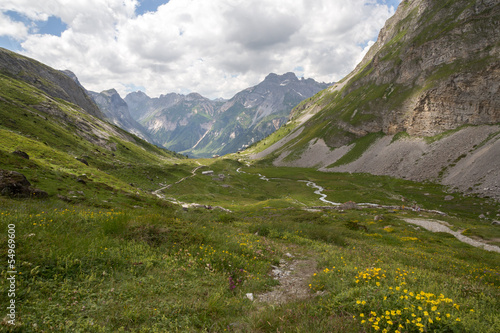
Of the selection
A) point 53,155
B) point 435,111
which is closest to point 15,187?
point 53,155

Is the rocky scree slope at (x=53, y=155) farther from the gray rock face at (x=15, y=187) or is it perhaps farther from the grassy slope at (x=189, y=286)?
the grassy slope at (x=189, y=286)

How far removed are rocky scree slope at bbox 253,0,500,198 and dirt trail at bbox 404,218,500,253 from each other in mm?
30939

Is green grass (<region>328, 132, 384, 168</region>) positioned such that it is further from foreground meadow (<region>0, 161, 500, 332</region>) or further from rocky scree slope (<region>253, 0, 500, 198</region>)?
foreground meadow (<region>0, 161, 500, 332</region>)

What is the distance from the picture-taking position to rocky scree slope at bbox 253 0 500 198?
80250 millimetres

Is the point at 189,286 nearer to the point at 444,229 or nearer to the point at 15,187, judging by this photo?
the point at 15,187

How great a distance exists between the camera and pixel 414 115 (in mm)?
113312

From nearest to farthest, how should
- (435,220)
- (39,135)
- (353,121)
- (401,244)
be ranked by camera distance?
(401,244) < (435,220) < (39,135) < (353,121)

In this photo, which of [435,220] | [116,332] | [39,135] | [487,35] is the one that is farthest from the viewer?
[487,35]

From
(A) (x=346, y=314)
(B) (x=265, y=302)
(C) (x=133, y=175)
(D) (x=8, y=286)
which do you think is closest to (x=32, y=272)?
(D) (x=8, y=286)

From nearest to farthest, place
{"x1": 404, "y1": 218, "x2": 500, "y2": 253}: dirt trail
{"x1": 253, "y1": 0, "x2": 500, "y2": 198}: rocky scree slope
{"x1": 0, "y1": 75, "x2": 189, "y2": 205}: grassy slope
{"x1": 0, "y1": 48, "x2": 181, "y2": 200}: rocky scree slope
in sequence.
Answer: {"x1": 0, "y1": 48, "x2": 181, "y2": 200}: rocky scree slope < {"x1": 404, "y1": 218, "x2": 500, "y2": 253}: dirt trail < {"x1": 0, "y1": 75, "x2": 189, "y2": 205}: grassy slope < {"x1": 253, "y1": 0, "x2": 500, "y2": 198}: rocky scree slope

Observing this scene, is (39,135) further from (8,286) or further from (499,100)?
(499,100)

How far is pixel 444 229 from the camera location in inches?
1503

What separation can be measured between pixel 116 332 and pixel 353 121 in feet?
561

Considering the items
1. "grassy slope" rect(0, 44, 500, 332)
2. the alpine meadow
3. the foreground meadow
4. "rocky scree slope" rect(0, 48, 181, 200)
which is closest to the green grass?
the alpine meadow
